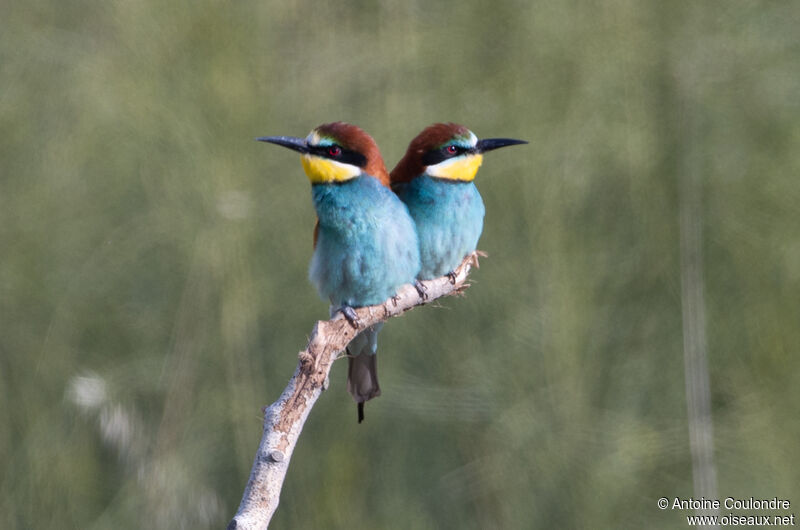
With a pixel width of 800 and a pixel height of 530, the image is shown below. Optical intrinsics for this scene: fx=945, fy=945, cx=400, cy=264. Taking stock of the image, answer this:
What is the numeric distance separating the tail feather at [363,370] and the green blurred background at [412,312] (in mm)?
1033

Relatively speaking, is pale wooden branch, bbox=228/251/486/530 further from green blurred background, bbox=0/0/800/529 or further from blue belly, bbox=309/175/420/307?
green blurred background, bbox=0/0/800/529

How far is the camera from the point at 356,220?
2.18 m

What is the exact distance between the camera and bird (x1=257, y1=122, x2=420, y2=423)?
6.94 feet

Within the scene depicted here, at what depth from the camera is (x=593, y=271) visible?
3488 mm

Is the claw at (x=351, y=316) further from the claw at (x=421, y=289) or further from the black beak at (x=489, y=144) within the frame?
the black beak at (x=489, y=144)

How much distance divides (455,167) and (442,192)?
0.24ft

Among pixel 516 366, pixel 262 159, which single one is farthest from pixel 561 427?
pixel 262 159

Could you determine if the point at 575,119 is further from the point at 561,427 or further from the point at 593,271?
the point at 561,427

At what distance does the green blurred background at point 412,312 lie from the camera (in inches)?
132

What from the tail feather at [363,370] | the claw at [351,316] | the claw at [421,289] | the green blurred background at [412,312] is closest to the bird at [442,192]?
the claw at [421,289]

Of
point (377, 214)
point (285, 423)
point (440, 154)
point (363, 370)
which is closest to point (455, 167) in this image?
point (440, 154)

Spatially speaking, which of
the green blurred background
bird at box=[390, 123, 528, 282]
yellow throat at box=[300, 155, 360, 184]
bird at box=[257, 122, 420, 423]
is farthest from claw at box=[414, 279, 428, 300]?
the green blurred background

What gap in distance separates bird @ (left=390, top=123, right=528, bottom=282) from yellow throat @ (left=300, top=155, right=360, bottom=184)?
30 cm

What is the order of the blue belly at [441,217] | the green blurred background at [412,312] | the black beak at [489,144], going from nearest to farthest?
the black beak at [489,144] < the blue belly at [441,217] < the green blurred background at [412,312]
